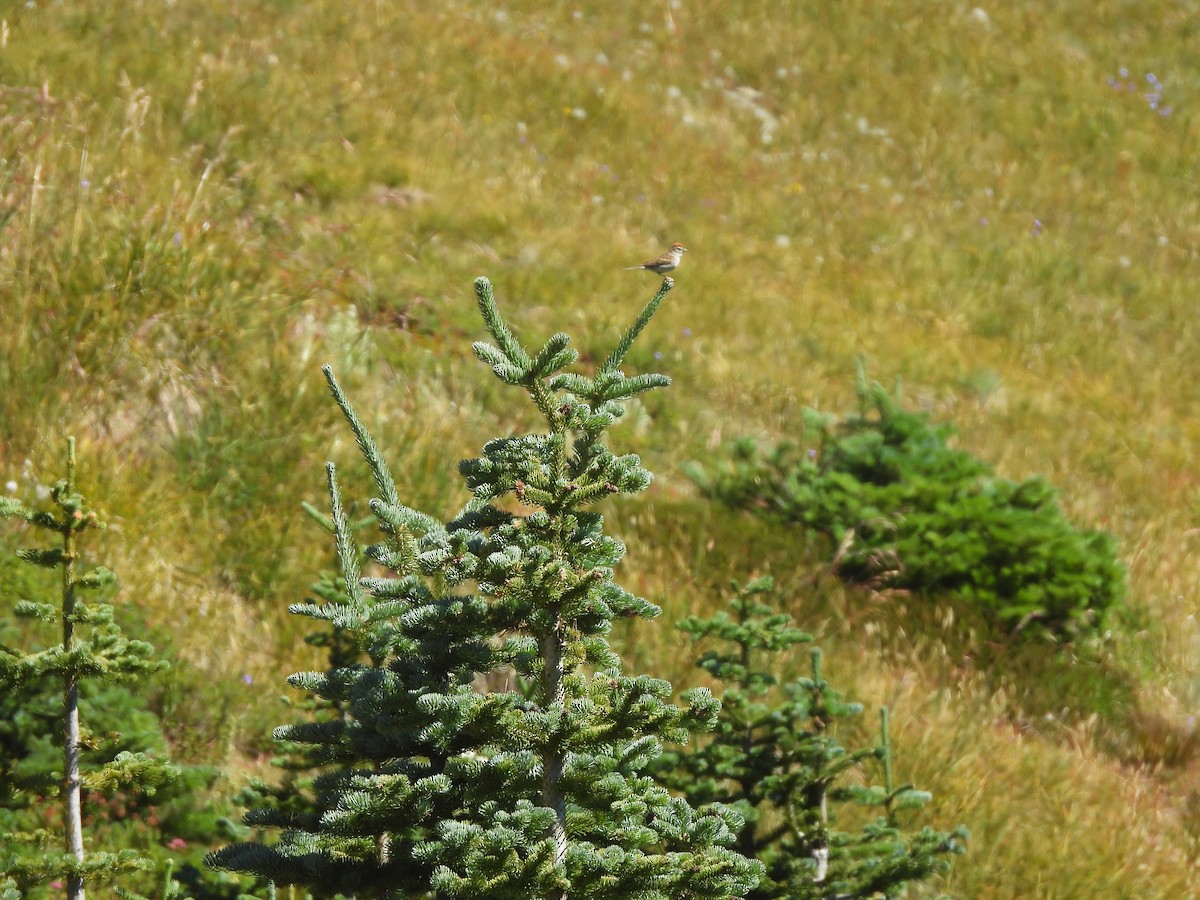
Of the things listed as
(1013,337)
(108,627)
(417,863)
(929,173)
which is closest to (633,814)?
(417,863)

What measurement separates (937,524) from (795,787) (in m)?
3.08

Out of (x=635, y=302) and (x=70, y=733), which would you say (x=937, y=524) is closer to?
(x=635, y=302)

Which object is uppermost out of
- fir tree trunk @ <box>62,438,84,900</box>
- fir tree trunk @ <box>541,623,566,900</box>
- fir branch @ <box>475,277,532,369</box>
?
fir branch @ <box>475,277,532,369</box>

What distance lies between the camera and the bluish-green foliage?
5.84 metres

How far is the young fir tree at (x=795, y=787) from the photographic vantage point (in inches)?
120

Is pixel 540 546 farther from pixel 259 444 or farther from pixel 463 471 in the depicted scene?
pixel 259 444

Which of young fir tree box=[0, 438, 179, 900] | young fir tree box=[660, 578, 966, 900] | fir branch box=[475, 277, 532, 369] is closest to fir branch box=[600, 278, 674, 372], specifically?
fir branch box=[475, 277, 532, 369]

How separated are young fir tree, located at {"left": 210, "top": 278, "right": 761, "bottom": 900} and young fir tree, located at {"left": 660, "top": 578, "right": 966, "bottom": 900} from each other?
978mm

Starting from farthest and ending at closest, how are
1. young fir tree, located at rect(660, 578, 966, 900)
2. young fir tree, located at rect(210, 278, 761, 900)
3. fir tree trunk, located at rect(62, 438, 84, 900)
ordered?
young fir tree, located at rect(660, 578, 966, 900) → fir tree trunk, located at rect(62, 438, 84, 900) → young fir tree, located at rect(210, 278, 761, 900)

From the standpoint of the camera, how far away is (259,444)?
5.20 metres

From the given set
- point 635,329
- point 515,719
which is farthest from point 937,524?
point 515,719

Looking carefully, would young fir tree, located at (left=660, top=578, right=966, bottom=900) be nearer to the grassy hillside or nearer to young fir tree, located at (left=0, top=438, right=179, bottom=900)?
the grassy hillside

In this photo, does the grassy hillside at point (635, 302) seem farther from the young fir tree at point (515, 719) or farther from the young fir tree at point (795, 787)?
the young fir tree at point (515, 719)

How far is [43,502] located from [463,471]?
2.99 metres
